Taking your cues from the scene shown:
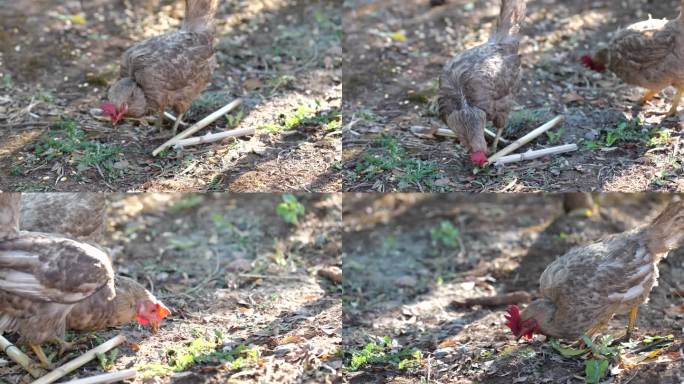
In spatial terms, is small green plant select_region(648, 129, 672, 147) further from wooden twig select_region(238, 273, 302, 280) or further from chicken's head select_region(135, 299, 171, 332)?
chicken's head select_region(135, 299, 171, 332)

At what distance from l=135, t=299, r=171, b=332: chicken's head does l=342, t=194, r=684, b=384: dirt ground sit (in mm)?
1305

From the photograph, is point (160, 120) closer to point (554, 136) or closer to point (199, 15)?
point (199, 15)

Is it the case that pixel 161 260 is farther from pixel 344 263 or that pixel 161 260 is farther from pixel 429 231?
pixel 429 231

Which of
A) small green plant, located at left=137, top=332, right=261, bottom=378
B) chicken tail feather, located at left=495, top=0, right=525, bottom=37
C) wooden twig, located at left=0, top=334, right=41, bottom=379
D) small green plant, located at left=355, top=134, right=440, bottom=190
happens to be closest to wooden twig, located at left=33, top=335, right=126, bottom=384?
wooden twig, located at left=0, top=334, right=41, bottom=379

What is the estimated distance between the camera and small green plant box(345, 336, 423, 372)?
5.71 metres

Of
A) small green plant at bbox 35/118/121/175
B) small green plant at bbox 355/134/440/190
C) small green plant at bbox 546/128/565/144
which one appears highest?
small green plant at bbox 546/128/565/144

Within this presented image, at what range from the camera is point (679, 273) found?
666 cm

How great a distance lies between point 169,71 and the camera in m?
6.62

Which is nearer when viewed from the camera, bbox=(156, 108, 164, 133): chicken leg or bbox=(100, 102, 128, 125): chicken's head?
bbox=(100, 102, 128, 125): chicken's head

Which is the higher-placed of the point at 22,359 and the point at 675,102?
the point at 675,102

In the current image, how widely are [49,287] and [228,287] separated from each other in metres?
1.67

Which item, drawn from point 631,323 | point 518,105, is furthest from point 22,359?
point 518,105

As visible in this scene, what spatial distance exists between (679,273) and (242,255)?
353 centimetres

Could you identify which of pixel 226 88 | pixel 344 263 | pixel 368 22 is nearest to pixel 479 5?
pixel 368 22
